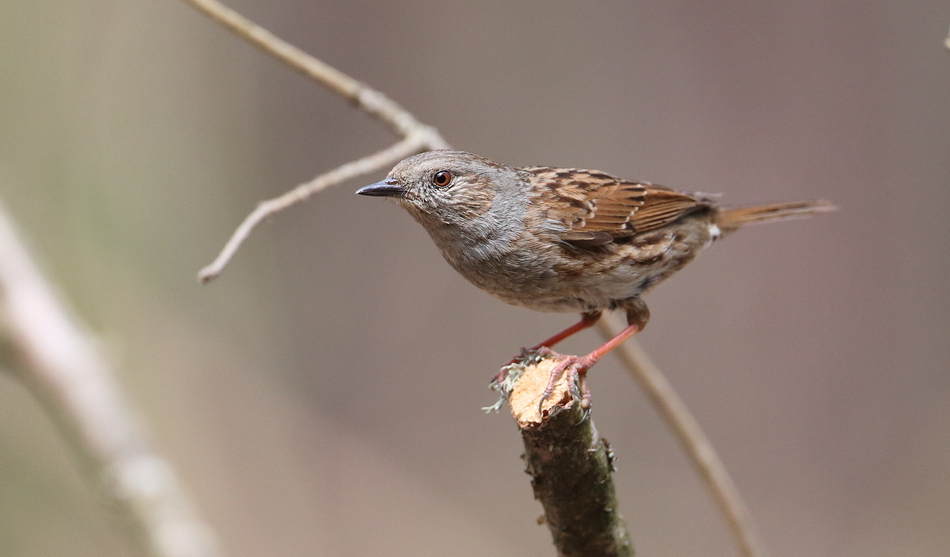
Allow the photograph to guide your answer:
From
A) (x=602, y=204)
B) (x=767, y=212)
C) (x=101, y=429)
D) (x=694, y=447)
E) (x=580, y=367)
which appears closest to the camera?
(x=101, y=429)

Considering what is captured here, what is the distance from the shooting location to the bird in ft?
11.3

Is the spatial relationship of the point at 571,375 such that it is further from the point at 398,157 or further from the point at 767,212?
the point at 767,212

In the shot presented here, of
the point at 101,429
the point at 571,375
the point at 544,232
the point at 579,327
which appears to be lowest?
the point at 571,375

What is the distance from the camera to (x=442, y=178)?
3.54 meters

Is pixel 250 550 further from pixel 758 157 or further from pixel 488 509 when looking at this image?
pixel 758 157

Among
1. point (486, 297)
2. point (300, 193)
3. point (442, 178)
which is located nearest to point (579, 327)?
point (442, 178)

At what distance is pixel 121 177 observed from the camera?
21.2 feet

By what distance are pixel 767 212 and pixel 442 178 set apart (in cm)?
199

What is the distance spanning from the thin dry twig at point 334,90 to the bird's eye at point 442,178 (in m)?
0.17

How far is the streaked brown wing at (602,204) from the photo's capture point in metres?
3.61

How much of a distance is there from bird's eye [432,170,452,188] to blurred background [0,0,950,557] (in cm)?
364

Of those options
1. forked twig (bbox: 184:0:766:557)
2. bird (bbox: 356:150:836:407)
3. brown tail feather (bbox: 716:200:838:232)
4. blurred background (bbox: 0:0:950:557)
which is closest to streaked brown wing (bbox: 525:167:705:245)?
bird (bbox: 356:150:836:407)

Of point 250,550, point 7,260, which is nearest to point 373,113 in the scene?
point 7,260

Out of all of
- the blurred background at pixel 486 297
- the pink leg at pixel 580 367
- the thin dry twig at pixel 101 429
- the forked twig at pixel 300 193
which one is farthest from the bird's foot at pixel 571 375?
the blurred background at pixel 486 297
